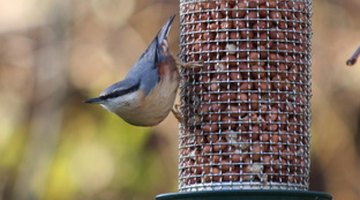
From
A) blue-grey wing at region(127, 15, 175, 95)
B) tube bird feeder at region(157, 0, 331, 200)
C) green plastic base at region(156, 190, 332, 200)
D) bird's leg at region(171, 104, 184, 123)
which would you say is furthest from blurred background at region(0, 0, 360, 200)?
green plastic base at region(156, 190, 332, 200)

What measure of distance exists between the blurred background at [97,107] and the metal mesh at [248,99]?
451cm

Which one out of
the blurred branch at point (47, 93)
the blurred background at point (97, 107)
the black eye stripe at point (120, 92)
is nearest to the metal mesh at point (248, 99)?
the black eye stripe at point (120, 92)

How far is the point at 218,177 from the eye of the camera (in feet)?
20.5

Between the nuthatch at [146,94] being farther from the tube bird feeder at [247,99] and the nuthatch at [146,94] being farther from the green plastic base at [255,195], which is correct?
the green plastic base at [255,195]

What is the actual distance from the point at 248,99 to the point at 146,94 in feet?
1.90

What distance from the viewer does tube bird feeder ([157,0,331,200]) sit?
6.23 metres

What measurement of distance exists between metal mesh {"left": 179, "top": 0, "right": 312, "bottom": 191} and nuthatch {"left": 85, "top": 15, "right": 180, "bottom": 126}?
123 millimetres

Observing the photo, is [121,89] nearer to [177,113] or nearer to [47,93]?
[177,113]

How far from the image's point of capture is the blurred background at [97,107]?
11141 millimetres

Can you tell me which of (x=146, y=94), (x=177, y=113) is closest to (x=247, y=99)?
(x=177, y=113)

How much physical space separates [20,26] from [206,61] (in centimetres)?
607

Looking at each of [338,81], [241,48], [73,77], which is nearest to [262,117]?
[241,48]

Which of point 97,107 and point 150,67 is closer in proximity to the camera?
point 150,67

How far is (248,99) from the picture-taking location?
6.29 metres
